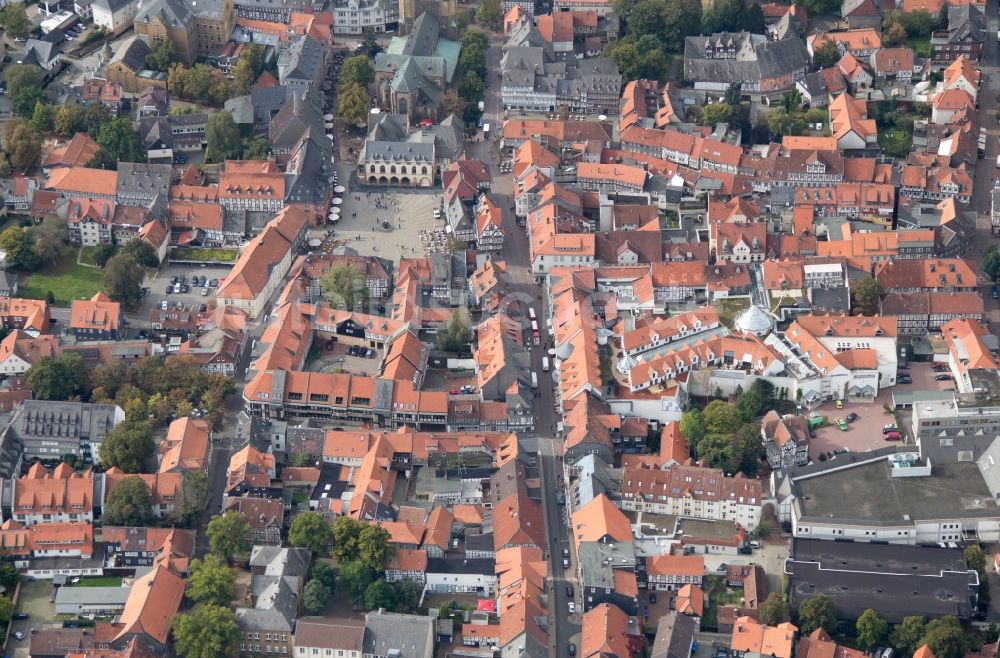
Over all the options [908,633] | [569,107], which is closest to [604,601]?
[908,633]

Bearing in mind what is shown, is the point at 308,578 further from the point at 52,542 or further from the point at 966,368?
the point at 966,368

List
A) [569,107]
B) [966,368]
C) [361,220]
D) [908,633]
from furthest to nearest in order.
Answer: [569,107] < [361,220] < [966,368] < [908,633]

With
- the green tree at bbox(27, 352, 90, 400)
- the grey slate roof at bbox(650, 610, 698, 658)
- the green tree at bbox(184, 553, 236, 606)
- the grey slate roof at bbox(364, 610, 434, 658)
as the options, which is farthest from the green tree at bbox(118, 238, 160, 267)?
the grey slate roof at bbox(650, 610, 698, 658)

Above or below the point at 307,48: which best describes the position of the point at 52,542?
below

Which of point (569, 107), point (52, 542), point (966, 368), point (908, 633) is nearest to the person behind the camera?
point (908, 633)

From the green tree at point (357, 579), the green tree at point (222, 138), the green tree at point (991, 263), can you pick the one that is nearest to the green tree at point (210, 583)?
the green tree at point (357, 579)

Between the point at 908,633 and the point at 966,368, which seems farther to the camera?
the point at 966,368

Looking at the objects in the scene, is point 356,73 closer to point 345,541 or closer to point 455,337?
point 455,337
